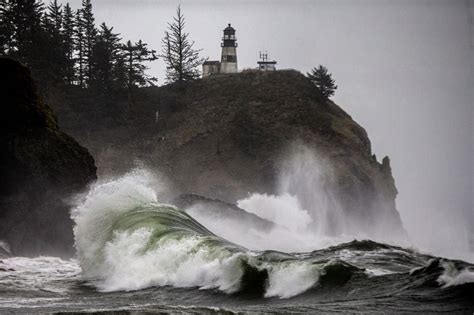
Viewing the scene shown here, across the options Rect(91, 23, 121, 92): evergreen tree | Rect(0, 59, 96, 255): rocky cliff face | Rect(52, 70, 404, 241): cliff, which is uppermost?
Rect(91, 23, 121, 92): evergreen tree

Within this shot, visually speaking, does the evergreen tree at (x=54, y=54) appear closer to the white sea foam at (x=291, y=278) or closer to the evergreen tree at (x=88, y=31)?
the evergreen tree at (x=88, y=31)

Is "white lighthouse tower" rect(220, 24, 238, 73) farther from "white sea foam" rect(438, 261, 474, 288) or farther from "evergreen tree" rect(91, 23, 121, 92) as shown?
"white sea foam" rect(438, 261, 474, 288)

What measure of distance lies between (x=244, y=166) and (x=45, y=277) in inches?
1534

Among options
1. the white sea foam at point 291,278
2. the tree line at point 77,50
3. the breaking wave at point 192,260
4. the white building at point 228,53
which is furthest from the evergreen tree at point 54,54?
the white sea foam at point 291,278

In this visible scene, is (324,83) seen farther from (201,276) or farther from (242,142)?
(201,276)

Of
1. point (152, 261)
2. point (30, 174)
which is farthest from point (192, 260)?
point (30, 174)

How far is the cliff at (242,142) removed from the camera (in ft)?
180

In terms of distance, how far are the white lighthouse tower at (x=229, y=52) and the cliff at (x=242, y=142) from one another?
13555 mm

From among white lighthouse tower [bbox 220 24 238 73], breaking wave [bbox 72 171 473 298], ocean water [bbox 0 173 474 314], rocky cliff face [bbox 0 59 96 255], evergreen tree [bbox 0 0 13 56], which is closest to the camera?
ocean water [bbox 0 173 474 314]

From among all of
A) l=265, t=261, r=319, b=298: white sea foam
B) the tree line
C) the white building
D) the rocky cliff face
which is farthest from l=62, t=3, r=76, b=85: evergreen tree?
l=265, t=261, r=319, b=298: white sea foam

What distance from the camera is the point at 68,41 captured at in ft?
209

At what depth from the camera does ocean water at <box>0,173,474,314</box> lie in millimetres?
11945

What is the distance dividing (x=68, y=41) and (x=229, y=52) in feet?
72.2

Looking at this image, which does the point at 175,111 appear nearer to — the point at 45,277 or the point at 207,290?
the point at 45,277
